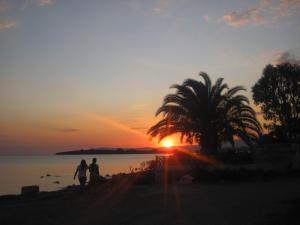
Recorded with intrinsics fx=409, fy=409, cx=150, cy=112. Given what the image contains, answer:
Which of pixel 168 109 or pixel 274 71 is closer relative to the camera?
pixel 168 109

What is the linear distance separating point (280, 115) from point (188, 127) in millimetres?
12318

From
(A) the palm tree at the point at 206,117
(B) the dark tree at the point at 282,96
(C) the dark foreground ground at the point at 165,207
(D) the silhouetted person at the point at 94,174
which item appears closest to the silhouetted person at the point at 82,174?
(D) the silhouetted person at the point at 94,174

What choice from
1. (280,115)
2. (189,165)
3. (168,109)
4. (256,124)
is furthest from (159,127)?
(280,115)

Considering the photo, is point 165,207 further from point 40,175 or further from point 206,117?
point 40,175

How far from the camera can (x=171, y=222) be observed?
32.7ft

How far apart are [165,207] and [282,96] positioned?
25.6 meters

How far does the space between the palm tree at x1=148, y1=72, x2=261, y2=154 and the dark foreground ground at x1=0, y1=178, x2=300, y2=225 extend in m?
9.50

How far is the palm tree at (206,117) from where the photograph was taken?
1047 inches

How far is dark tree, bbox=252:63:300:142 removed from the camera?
34.7 m

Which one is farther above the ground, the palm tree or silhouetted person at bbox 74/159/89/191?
the palm tree

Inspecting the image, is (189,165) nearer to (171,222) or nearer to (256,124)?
(256,124)

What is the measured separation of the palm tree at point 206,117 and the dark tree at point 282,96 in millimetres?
9060

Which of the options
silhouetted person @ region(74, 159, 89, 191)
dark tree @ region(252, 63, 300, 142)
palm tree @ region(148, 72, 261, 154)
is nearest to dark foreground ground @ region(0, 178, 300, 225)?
silhouetted person @ region(74, 159, 89, 191)

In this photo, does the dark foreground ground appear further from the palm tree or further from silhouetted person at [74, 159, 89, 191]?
the palm tree
